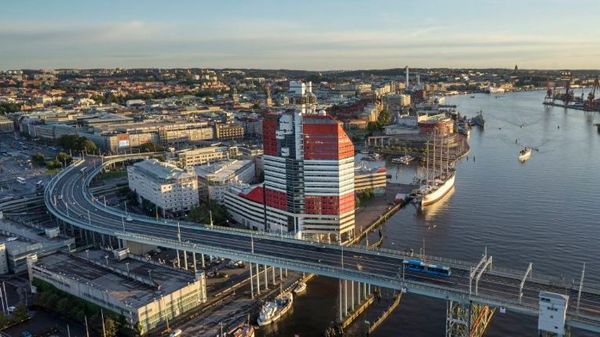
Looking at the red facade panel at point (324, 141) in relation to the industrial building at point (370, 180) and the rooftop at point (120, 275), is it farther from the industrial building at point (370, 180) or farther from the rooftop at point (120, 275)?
the industrial building at point (370, 180)

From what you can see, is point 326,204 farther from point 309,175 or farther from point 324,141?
point 324,141

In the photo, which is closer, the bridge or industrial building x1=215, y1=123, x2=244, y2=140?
the bridge

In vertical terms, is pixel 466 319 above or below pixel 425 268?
below

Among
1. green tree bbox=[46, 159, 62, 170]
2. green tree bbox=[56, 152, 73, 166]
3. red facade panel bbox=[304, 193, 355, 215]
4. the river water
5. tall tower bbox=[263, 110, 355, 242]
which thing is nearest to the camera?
the river water

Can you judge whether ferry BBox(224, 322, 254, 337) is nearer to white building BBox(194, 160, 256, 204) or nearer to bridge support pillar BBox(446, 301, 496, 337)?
bridge support pillar BBox(446, 301, 496, 337)

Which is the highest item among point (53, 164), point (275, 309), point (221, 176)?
point (221, 176)

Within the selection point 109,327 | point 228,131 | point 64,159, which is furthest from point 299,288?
point 228,131

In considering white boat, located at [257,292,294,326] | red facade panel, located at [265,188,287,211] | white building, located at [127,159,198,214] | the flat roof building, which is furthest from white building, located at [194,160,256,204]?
white boat, located at [257,292,294,326]

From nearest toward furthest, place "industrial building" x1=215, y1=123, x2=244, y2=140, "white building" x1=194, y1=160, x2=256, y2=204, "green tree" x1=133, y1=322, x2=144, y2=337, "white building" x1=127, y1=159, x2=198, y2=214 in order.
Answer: "green tree" x1=133, y1=322, x2=144, y2=337 → "white building" x1=127, y1=159, x2=198, y2=214 → "white building" x1=194, y1=160, x2=256, y2=204 → "industrial building" x1=215, y1=123, x2=244, y2=140
